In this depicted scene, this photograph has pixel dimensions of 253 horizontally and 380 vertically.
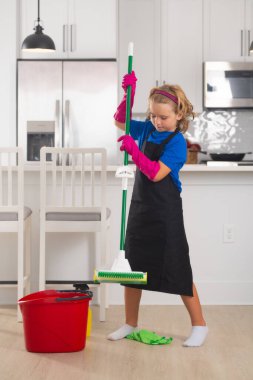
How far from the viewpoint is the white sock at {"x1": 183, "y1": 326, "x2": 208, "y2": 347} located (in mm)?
3311

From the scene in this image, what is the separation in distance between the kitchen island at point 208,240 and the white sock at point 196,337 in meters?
0.93

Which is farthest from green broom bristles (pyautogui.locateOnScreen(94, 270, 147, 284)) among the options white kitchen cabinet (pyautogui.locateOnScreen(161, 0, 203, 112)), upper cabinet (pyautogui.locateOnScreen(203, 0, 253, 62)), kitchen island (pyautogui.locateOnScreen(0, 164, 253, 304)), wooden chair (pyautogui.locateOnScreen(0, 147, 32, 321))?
upper cabinet (pyautogui.locateOnScreen(203, 0, 253, 62))

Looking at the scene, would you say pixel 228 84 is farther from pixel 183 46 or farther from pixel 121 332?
pixel 121 332

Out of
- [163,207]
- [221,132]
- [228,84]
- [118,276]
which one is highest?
[228,84]

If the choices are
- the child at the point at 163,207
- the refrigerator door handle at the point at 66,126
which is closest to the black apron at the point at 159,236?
the child at the point at 163,207

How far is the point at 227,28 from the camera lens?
6.30 meters

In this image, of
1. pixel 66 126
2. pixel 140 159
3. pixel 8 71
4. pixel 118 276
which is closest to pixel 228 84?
pixel 66 126

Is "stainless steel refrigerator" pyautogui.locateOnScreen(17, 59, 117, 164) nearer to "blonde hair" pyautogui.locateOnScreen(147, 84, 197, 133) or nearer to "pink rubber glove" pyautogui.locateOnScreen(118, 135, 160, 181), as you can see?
"blonde hair" pyautogui.locateOnScreen(147, 84, 197, 133)

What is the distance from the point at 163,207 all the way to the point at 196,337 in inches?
24.6

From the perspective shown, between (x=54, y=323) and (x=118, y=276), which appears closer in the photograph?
(x=118, y=276)

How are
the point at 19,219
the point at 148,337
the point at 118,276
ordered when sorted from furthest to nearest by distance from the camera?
1. the point at 19,219
2. the point at 148,337
3. the point at 118,276

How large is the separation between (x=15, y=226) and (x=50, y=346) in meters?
0.79

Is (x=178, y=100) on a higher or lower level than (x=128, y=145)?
higher

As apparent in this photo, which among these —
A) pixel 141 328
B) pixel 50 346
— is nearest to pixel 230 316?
pixel 141 328
